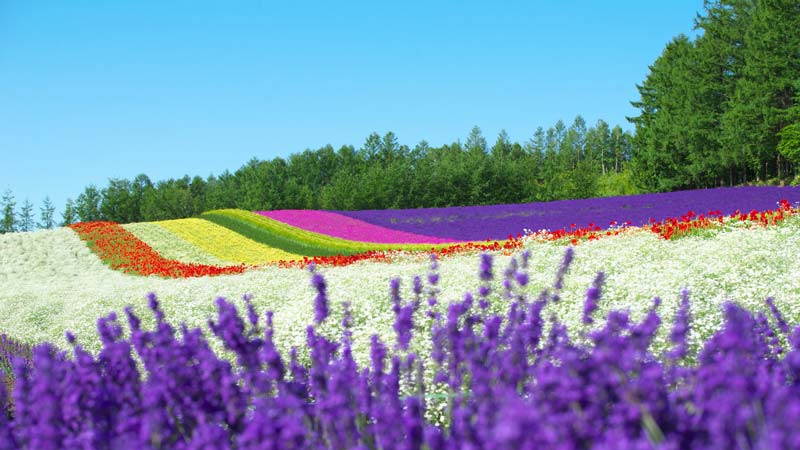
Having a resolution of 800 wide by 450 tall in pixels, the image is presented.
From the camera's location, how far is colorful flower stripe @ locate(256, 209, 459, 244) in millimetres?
27747

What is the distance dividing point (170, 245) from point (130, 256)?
9.91 feet

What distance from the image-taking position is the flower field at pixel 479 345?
2.21 meters

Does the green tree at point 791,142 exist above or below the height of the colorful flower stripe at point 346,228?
above

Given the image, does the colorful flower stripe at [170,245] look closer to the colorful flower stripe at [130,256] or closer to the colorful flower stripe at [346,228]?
the colorful flower stripe at [130,256]

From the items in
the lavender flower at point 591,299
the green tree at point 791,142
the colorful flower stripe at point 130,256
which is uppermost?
the green tree at point 791,142

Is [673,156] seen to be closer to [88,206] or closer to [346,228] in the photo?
[346,228]

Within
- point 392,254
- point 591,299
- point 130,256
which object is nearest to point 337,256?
point 392,254

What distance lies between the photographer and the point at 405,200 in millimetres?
55281

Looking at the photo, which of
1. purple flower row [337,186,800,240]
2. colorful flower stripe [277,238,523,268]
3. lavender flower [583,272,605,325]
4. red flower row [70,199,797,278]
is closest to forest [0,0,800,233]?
purple flower row [337,186,800,240]

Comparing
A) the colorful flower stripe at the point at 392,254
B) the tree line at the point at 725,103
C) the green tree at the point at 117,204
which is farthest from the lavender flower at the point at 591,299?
the green tree at the point at 117,204

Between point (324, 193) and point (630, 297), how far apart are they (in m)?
50.8

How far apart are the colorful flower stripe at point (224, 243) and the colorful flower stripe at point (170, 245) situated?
1.10 ft

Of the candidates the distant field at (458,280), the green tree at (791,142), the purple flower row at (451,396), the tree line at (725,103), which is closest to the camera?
the purple flower row at (451,396)

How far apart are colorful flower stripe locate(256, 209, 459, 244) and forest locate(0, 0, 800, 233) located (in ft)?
55.7
